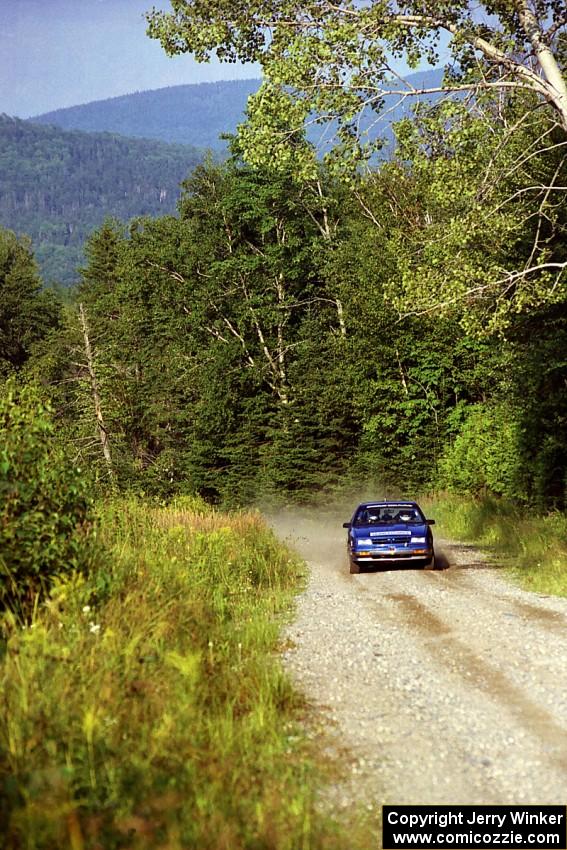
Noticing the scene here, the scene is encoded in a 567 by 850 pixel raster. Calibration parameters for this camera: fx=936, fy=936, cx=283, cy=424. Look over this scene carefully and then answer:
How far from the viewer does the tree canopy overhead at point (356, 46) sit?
54.0 ft

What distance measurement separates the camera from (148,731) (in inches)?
250

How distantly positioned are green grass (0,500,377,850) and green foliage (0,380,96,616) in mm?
313

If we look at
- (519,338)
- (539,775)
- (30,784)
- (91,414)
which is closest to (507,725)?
(539,775)

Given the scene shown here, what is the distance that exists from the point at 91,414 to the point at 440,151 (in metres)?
39.4

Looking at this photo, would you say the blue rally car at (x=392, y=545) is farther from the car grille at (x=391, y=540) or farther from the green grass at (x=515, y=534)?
the green grass at (x=515, y=534)

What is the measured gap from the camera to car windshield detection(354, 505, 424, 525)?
20172 mm

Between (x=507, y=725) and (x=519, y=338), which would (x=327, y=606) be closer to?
(x=507, y=725)

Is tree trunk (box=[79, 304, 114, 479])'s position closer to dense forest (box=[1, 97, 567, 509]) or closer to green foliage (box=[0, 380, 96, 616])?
dense forest (box=[1, 97, 567, 509])

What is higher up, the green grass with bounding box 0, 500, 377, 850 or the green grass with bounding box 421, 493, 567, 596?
the green grass with bounding box 0, 500, 377, 850

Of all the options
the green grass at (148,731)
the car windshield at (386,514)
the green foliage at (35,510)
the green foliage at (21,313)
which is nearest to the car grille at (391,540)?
the car windshield at (386,514)

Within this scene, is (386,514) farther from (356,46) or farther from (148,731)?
(148,731)

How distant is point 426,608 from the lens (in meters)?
13.1

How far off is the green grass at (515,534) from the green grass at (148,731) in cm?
782

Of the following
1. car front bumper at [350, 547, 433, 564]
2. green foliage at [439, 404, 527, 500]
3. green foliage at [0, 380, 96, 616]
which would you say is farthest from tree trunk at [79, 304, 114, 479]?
green foliage at [0, 380, 96, 616]
